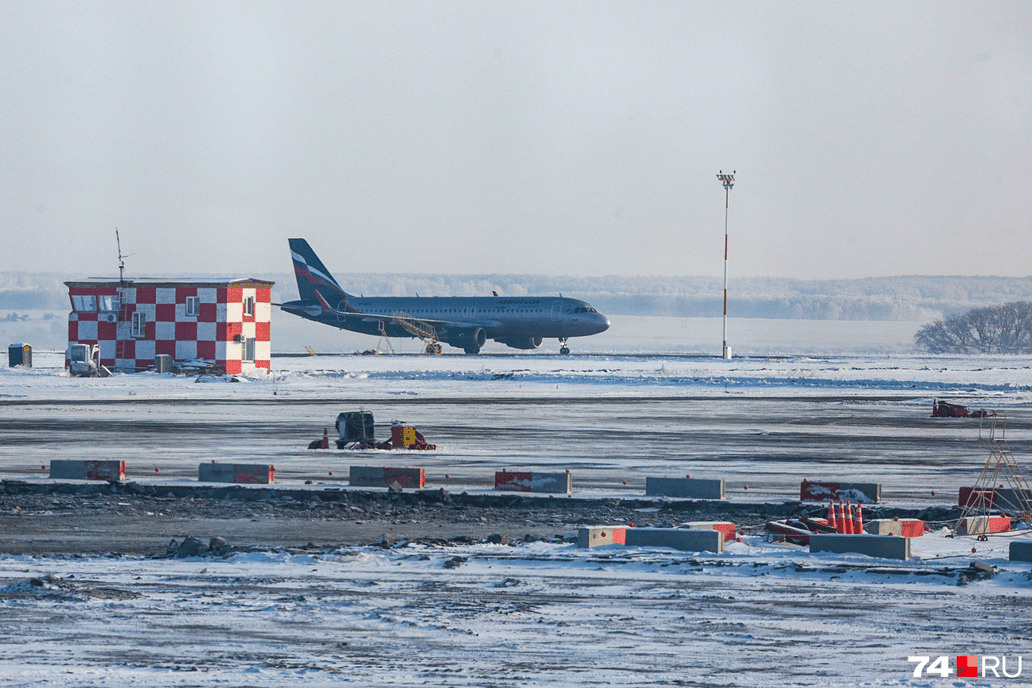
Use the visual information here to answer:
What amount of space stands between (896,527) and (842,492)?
10.6 ft

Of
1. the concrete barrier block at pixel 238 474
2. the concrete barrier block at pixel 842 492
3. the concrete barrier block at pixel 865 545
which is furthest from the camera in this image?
the concrete barrier block at pixel 238 474

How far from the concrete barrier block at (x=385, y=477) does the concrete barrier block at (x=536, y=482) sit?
125 cm

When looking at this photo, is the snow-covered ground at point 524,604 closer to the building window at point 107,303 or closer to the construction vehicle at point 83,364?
the construction vehicle at point 83,364

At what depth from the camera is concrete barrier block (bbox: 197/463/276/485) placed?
63.2ft

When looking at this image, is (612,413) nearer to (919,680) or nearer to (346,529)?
(346,529)

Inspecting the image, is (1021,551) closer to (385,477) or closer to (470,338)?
(385,477)

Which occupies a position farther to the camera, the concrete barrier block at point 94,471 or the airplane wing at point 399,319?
the airplane wing at point 399,319

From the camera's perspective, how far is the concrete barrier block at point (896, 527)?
14430 millimetres

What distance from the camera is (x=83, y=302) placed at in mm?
56906

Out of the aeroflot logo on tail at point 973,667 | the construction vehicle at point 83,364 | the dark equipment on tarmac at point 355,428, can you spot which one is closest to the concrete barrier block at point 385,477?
the dark equipment on tarmac at point 355,428

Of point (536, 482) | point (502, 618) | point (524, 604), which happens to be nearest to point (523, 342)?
point (536, 482)

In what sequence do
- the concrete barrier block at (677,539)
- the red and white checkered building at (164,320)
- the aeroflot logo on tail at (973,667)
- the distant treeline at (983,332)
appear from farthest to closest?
the distant treeline at (983,332), the red and white checkered building at (164,320), the concrete barrier block at (677,539), the aeroflot logo on tail at (973,667)

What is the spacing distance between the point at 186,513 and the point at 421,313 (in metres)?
70.5

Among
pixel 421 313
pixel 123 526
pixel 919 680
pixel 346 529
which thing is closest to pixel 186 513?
pixel 123 526
